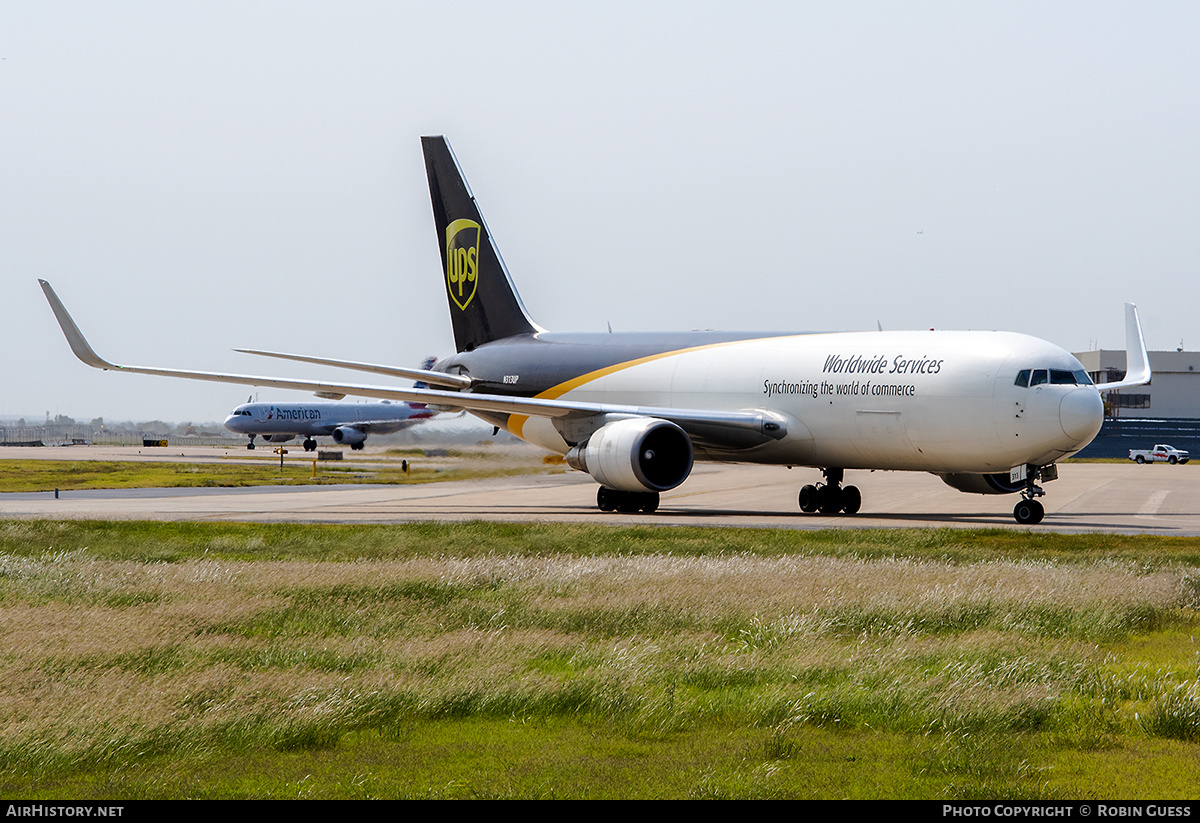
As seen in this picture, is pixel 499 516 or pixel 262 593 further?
pixel 499 516

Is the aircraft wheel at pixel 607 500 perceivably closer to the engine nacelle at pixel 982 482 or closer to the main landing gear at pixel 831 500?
the main landing gear at pixel 831 500

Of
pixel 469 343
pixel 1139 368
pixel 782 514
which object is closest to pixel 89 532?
pixel 782 514

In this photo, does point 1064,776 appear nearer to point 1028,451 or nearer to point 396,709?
point 396,709

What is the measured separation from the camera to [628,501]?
3059cm

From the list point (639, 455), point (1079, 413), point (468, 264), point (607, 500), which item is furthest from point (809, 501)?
point (468, 264)

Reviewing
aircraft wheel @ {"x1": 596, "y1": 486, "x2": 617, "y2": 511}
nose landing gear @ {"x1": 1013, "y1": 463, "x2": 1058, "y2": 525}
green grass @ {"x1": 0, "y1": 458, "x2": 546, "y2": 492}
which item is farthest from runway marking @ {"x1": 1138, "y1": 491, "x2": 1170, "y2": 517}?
green grass @ {"x1": 0, "y1": 458, "x2": 546, "y2": 492}

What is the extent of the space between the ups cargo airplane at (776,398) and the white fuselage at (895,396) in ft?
0.11

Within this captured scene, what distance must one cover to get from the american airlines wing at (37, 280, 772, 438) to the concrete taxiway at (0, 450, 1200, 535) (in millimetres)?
2103

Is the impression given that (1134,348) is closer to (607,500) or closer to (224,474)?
(607,500)

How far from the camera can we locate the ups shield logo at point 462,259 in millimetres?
39281

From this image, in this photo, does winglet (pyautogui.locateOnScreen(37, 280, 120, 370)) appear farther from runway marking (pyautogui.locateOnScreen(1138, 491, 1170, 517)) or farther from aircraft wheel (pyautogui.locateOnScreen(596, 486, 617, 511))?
runway marking (pyautogui.locateOnScreen(1138, 491, 1170, 517))

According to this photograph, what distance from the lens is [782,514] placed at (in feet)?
98.3

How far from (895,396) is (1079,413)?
3.74m
